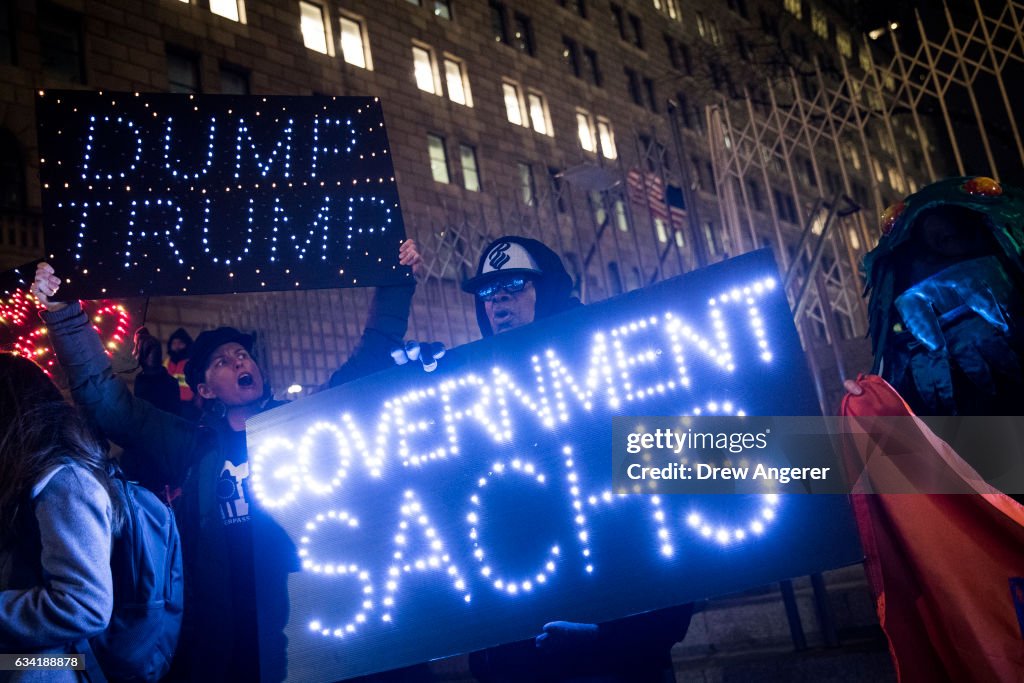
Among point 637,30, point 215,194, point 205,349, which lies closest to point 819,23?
point 637,30

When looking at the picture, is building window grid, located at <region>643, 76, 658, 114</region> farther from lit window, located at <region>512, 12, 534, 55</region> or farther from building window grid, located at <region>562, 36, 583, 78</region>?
lit window, located at <region>512, 12, 534, 55</region>

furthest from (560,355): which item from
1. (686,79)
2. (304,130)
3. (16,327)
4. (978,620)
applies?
(686,79)

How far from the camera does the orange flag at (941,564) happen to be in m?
2.41

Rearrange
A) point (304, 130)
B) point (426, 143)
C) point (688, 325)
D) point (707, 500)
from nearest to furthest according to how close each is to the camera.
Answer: point (707, 500) → point (688, 325) → point (304, 130) → point (426, 143)

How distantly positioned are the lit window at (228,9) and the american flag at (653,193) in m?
13.5

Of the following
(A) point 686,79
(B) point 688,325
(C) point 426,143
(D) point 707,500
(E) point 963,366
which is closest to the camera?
(D) point 707,500

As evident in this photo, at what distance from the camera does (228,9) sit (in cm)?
1736

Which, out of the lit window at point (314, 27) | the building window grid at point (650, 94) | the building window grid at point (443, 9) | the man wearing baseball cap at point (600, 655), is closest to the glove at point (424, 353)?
the man wearing baseball cap at point (600, 655)

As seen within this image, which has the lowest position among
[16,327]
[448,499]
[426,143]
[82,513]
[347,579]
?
[347,579]

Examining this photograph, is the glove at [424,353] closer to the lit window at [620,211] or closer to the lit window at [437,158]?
the lit window at [620,211]

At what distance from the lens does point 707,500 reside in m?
2.19

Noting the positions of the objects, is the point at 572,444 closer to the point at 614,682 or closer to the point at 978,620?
the point at 614,682

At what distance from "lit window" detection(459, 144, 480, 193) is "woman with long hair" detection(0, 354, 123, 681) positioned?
19.3 meters

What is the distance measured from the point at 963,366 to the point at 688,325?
1.29 meters
